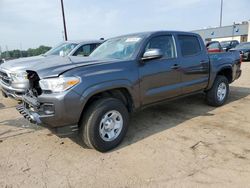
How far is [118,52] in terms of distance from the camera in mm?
4691

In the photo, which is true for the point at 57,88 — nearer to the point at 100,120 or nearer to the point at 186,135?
the point at 100,120

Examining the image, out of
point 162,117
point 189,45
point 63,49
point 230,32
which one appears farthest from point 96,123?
point 230,32

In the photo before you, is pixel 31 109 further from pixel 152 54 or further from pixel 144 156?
pixel 152 54

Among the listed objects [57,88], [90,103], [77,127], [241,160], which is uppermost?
[57,88]

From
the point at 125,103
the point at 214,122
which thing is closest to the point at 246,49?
the point at 214,122

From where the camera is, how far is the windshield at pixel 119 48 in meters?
4.51

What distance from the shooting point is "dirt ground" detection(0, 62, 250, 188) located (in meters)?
3.20

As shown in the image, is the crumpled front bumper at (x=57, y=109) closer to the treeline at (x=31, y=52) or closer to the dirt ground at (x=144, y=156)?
the dirt ground at (x=144, y=156)

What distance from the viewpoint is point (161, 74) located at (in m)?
4.71

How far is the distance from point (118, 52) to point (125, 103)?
3.26 feet

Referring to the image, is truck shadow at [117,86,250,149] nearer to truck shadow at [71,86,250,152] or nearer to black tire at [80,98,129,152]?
truck shadow at [71,86,250,152]

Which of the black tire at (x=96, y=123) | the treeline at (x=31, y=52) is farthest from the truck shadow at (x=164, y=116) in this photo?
the treeline at (x=31, y=52)

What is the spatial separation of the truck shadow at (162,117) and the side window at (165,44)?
1.01 meters

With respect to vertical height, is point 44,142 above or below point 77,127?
below
